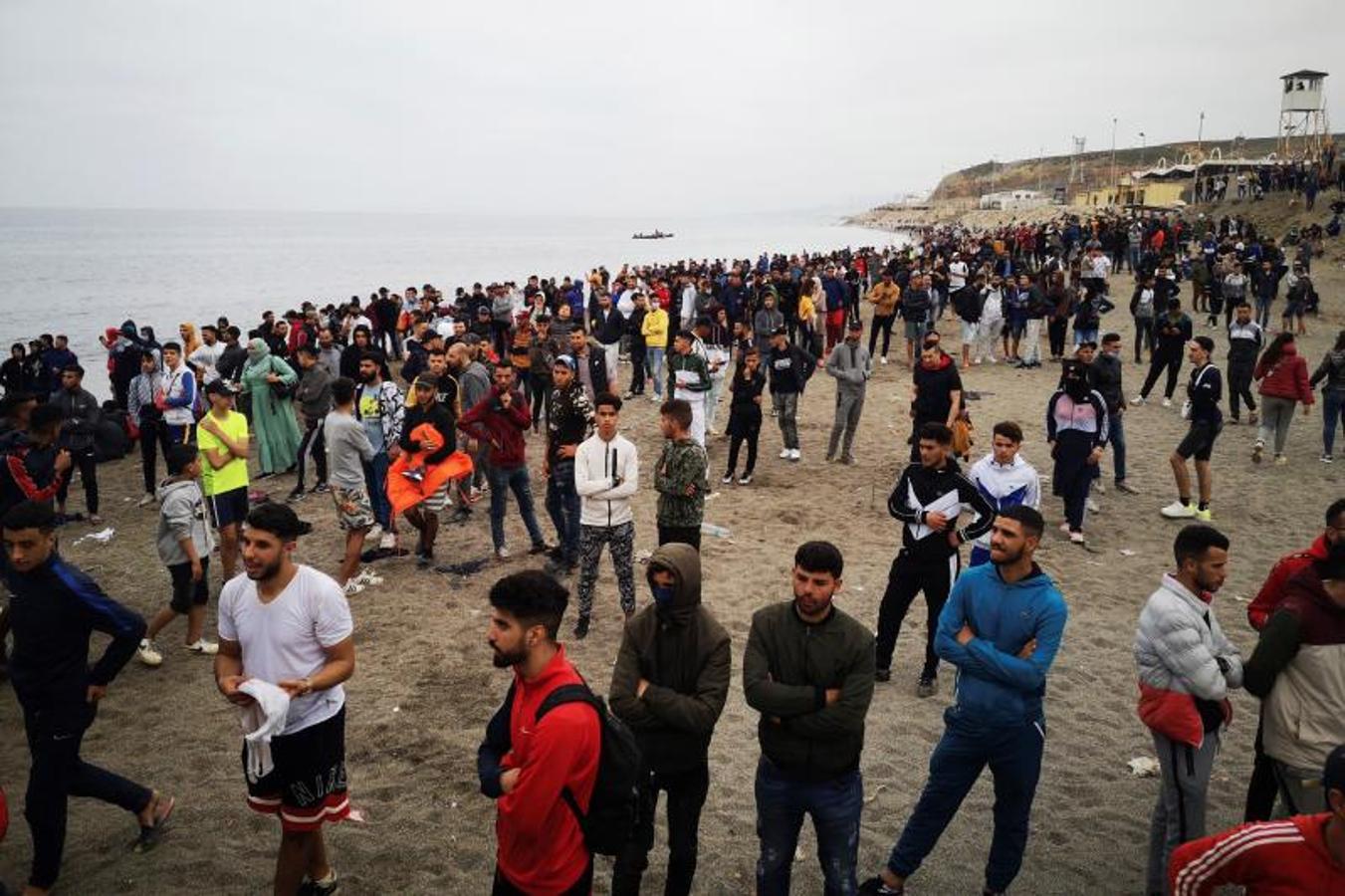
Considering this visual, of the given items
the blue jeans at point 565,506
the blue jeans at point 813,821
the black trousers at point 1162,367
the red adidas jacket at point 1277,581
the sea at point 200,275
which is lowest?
the blue jeans at point 813,821

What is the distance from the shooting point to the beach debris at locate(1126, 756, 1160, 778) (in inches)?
198

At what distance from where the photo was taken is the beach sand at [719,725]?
4.25 meters

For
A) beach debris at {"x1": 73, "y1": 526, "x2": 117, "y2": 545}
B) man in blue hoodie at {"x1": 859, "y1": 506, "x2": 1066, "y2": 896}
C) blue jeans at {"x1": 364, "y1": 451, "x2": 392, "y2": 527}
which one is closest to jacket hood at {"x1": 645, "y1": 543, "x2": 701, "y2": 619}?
man in blue hoodie at {"x1": 859, "y1": 506, "x2": 1066, "y2": 896}

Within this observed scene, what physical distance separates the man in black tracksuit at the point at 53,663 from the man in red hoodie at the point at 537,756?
2232mm

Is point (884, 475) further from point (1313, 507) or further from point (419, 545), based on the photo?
point (419, 545)

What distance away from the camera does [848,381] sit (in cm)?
1144

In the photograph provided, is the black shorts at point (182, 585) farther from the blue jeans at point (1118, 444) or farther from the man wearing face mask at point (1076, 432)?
the blue jeans at point (1118, 444)

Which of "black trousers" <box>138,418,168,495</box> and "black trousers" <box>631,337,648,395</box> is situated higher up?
"black trousers" <box>631,337,648,395</box>

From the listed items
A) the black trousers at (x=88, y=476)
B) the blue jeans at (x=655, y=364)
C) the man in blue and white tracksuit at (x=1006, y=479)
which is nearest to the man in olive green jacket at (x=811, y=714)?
the man in blue and white tracksuit at (x=1006, y=479)

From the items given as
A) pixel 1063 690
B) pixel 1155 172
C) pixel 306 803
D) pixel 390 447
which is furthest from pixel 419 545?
pixel 1155 172

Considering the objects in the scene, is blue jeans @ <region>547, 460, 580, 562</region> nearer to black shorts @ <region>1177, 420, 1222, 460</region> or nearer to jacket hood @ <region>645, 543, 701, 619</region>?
jacket hood @ <region>645, 543, 701, 619</region>

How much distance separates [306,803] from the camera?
3.63 m

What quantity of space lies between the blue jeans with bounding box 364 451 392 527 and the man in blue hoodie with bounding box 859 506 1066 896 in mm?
6716

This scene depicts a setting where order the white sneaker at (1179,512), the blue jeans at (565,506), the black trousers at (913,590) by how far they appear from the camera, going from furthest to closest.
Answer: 1. the white sneaker at (1179,512)
2. the blue jeans at (565,506)
3. the black trousers at (913,590)
